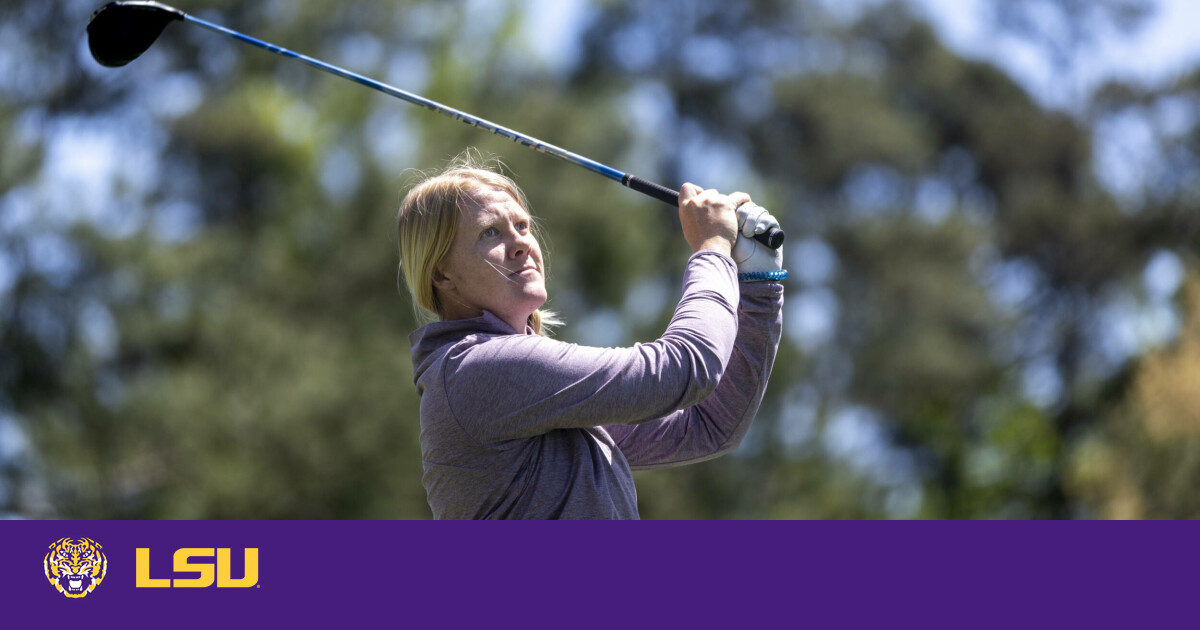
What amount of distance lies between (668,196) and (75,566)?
135 cm

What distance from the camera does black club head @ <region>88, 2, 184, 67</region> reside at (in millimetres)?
3428

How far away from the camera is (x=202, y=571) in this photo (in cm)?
247

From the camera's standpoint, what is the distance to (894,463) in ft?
71.4

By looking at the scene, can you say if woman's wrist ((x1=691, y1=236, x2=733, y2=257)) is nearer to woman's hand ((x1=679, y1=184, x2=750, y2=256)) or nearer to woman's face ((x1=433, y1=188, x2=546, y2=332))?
woman's hand ((x1=679, y1=184, x2=750, y2=256))

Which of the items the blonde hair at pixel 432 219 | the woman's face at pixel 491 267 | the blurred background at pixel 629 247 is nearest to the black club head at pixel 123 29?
the blonde hair at pixel 432 219

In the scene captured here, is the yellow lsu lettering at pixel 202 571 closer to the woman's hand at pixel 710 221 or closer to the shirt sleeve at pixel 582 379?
the shirt sleeve at pixel 582 379

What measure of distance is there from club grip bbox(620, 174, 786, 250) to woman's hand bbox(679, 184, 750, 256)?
6 centimetres

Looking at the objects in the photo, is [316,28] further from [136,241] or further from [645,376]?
[645,376]

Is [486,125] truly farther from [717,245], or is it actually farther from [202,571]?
[202,571]

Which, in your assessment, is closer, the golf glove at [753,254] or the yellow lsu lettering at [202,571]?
the yellow lsu lettering at [202,571]

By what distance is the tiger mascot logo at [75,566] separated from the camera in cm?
250

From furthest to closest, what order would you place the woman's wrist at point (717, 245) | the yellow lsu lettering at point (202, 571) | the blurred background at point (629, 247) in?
1. the blurred background at point (629, 247)
2. the woman's wrist at point (717, 245)
3. the yellow lsu lettering at point (202, 571)

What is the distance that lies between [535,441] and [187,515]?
1290 cm

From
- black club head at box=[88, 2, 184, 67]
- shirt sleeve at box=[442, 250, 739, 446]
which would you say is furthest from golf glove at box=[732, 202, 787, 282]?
black club head at box=[88, 2, 184, 67]
